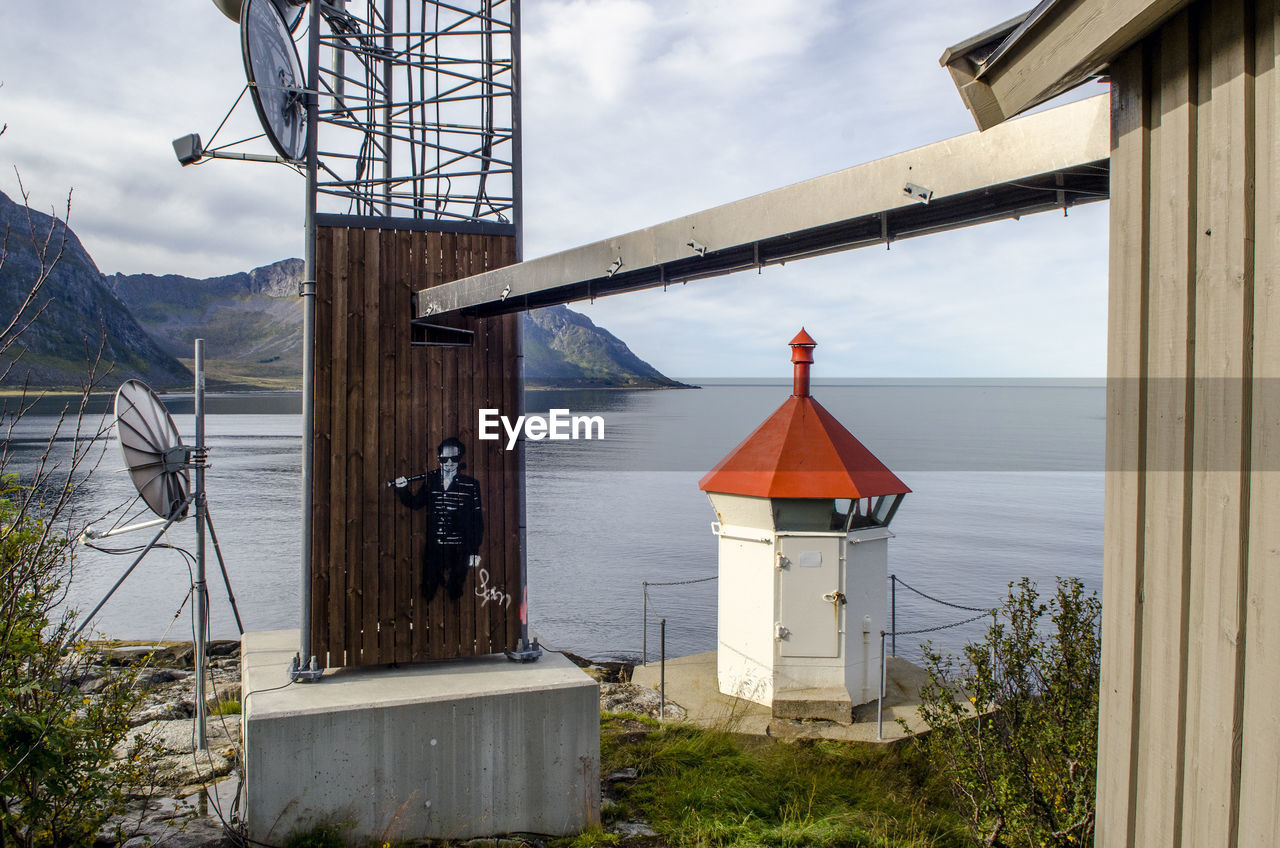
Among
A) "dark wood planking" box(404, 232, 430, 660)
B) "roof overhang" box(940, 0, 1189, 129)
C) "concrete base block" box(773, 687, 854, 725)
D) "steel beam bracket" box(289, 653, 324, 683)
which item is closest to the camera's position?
"roof overhang" box(940, 0, 1189, 129)

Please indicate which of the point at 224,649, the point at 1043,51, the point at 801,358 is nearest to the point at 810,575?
the point at 801,358

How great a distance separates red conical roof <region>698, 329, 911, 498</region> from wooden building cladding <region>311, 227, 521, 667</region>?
5.12m

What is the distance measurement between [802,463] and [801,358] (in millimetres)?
1709

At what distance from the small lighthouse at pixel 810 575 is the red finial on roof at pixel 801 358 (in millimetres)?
1028

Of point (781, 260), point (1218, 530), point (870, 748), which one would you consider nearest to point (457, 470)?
point (781, 260)

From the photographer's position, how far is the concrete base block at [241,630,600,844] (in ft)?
20.4

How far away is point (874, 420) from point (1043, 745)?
500ft

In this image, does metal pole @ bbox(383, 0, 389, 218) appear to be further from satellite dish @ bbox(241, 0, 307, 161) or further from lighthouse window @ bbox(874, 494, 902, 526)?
lighthouse window @ bbox(874, 494, 902, 526)

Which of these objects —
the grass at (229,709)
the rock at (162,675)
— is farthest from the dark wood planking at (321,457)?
the rock at (162,675)

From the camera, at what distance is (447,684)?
6.89 metres

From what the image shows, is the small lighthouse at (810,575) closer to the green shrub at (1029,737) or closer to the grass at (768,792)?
the grass at (768,792)

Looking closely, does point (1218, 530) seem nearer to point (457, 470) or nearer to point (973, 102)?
point (973, 102)

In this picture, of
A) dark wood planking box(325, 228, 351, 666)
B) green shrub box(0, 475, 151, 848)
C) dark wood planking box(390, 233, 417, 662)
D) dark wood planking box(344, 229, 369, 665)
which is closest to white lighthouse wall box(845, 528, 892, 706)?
dark wood planking box(390, 233, 417, 662)
